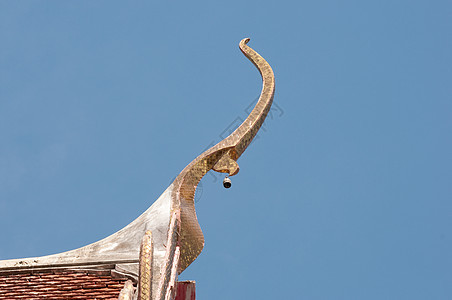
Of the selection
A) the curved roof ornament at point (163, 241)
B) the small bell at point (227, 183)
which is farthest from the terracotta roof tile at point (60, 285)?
the small bell at point (227, 183)

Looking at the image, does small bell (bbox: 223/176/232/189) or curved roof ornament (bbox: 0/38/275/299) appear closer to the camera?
curved roof ornament (bbox: 0/38/275/299)

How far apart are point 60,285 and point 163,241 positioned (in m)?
1.35

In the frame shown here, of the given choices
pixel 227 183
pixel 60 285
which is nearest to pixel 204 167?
pixel 227 183

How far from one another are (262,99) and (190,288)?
3096mm

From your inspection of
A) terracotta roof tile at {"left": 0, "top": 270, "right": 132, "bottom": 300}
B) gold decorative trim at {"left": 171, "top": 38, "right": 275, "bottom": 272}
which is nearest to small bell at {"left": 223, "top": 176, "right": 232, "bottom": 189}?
gold decorative trim at {"left": 171, "top": 38, "right": 275, "bottom": 272}

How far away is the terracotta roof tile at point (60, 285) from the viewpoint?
11.6 m

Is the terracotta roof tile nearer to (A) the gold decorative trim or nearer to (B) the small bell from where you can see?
(A) the gold decorative trim

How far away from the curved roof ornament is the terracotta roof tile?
10 cm

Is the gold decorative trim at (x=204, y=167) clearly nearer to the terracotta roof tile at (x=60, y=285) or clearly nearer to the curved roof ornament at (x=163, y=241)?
the curved roof ornament at (x=163, y=241)

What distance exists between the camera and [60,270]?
40.2ft

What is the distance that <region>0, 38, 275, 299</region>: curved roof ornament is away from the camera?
11.4 m

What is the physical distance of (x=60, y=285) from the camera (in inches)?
469

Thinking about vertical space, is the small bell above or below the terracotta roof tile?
above

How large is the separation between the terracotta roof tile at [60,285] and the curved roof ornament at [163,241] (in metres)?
0.10
